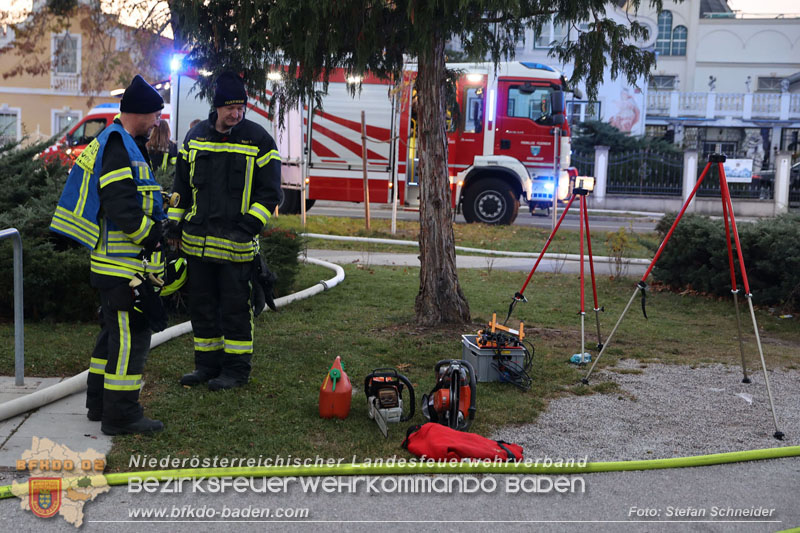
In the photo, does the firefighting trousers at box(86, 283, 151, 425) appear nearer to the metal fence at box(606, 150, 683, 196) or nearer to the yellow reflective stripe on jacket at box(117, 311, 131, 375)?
the yellow reflective stripe on jacket at box(117, 311, 131, 375)

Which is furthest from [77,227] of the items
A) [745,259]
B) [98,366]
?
[745,259]

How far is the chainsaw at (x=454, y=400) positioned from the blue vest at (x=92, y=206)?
6.29ft

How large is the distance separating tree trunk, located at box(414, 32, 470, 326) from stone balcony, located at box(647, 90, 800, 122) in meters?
32.1

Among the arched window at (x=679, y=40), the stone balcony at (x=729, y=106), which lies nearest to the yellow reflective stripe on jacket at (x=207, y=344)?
the stone balcony at (x=729, y=106)

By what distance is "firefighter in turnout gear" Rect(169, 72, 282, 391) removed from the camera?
17.5 feet

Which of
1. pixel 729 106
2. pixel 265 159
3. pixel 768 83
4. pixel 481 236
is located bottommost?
pixel 481 236

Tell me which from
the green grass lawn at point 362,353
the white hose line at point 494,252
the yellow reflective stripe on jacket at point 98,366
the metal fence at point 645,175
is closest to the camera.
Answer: the green grass lawn at point 362,353

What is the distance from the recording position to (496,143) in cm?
1825

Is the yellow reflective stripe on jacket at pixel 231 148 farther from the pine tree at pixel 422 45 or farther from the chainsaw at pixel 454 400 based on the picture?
the chainsaw at pixel 454 400

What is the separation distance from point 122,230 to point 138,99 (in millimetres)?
731

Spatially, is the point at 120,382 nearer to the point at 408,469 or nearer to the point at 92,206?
the point at 92,206

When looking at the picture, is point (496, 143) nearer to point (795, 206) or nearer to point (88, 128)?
point (88, 128)

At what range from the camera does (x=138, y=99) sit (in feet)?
14.9

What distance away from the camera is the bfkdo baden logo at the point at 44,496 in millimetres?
3570
